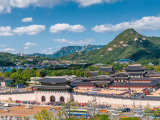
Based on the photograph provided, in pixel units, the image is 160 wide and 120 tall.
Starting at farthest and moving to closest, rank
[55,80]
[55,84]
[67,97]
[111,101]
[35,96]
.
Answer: [35,96]
[55,80]
[55,84]
[67,97]
[111,101]

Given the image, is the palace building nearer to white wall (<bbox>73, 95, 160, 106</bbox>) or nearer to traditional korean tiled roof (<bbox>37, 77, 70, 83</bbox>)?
traditional korean tiled roof (<bbox>37, 77, 70, 83</bbox>)

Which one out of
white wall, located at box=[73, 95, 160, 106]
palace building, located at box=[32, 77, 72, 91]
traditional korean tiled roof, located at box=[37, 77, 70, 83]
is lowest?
white wall, located at box=[73, 95, 160, 106]

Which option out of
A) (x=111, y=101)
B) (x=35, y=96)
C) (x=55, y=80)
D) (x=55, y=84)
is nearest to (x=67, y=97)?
(x=55, y=84)

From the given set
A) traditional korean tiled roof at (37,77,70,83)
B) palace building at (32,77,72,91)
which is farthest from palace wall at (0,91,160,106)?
traditional korean tiled roof at (37,77,70,83)

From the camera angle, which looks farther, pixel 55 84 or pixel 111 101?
pixel 55 84

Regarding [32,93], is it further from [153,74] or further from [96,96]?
[153,74]

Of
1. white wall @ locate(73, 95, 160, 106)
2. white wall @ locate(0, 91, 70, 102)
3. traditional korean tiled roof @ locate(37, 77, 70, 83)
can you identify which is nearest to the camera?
white wall @ locate(73, 95, 160, 106)

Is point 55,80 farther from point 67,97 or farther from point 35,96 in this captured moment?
point 35,96

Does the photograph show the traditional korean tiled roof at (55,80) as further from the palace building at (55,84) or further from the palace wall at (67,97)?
the palace wall at (67,97)

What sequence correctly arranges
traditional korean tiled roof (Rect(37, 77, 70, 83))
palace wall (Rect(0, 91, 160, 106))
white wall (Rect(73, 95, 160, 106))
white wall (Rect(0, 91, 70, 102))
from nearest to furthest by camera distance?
1. white wall (Rect(73, 95, 160, 106))
2. palace wall (Rect(0, 91, 160, 106))
3. white wall (Rect(0, 91, 70, 102))
4. traditional korean tiled roof (Rect(37, 77, 70, 83))

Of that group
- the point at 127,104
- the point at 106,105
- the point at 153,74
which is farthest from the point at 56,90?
the point at 153,74

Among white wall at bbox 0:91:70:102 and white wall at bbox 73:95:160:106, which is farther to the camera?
white wall at bbox 0:91:70:102

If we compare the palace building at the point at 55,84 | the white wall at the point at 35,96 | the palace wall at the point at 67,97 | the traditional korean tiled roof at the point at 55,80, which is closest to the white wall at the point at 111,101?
the palace wall at the point at 67,97
